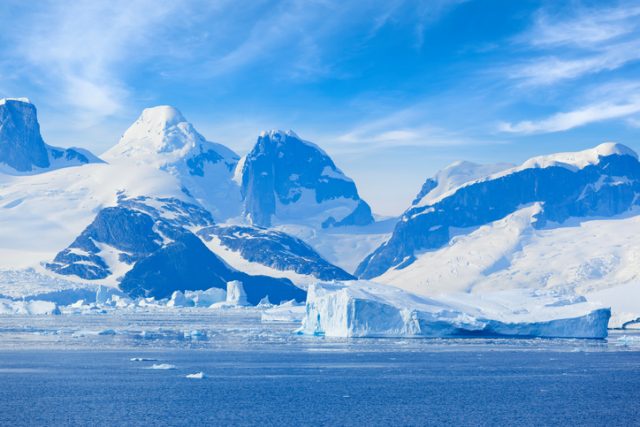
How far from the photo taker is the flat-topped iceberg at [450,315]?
113688 mm

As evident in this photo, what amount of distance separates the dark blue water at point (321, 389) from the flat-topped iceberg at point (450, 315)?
16.4 meters

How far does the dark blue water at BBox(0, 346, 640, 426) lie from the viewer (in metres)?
58.3

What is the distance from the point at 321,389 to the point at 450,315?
47.5m

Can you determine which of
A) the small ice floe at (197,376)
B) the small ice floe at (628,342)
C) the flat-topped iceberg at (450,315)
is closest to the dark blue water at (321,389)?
the small ice floe at (197,376)

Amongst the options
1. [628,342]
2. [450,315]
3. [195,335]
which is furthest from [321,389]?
[628,342]

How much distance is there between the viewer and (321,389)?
70.5m

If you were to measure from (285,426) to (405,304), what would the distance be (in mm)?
58425

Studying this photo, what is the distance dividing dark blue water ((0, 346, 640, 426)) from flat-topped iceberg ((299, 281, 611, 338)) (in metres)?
16.4

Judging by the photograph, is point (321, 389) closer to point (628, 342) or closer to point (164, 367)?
point (164, 367)

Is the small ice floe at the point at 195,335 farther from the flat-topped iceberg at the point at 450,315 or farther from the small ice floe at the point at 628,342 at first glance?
the small ice floe at the point at 628,342

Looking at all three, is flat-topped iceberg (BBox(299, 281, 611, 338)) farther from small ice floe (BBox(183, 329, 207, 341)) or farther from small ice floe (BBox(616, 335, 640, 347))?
small ice floe (BBox(183, 329, 207, 341))

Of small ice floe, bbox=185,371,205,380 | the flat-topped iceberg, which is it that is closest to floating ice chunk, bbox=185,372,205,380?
small ice floe, bbox=185,371,205,380

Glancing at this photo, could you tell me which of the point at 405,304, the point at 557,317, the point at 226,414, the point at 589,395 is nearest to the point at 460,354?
the point at 405,304

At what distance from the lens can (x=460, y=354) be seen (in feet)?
323
